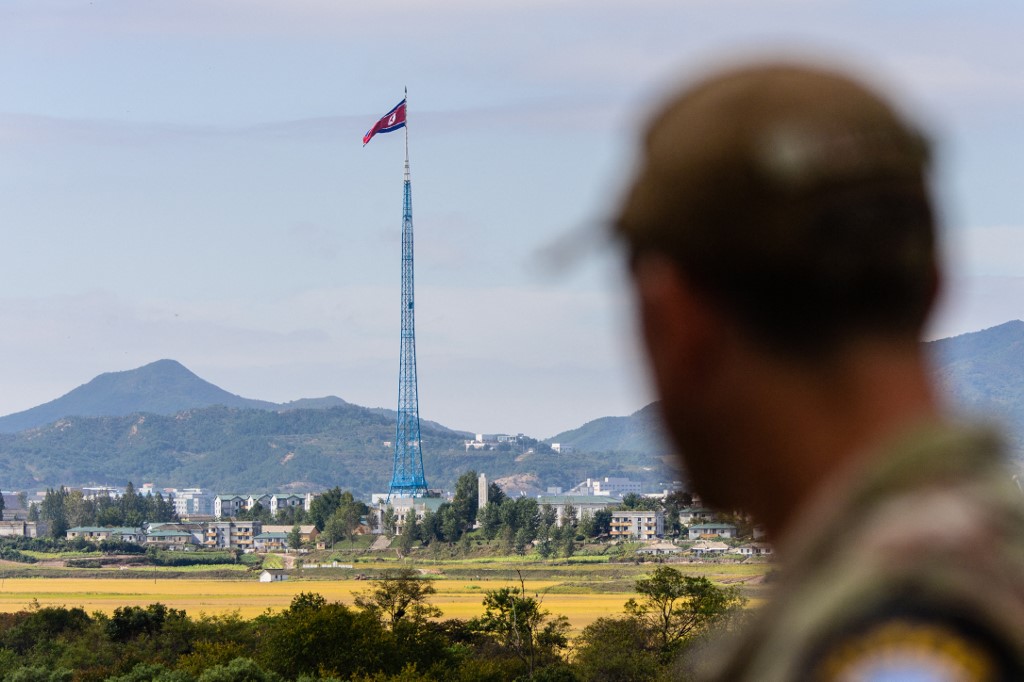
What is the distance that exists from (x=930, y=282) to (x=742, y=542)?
9.3 inches

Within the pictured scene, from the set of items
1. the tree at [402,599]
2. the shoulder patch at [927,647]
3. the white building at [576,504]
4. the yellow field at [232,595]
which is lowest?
the yellow field at [232,595]

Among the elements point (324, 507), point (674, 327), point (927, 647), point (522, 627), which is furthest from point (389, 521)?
point (927, 647)

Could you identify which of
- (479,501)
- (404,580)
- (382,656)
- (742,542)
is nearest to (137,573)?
(479,501)

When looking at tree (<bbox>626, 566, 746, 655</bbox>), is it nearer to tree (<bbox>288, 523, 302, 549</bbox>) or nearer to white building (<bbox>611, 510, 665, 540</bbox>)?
white building (<bbox>611, 510, 665, 540</bbox>)

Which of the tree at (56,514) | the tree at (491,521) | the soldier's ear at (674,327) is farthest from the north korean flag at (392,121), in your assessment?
the soldier's ear at (674,327)

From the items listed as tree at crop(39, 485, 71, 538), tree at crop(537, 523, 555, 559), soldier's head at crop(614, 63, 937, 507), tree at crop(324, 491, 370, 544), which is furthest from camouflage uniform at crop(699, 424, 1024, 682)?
tree at crop(39, 485, 71, 538)

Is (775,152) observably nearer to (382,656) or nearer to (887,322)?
(887,322)

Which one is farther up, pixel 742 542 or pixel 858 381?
pixel 858 381

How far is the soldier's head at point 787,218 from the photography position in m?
0.89

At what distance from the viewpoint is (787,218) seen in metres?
0.89

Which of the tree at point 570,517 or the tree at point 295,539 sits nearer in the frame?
the tree at point 570,517

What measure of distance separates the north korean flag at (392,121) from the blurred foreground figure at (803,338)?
10871 centimetres

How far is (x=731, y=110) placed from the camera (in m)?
0.93

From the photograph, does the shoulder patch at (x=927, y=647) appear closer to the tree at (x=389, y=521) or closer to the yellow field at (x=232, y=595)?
the yellow field at (x=232, y=595)
